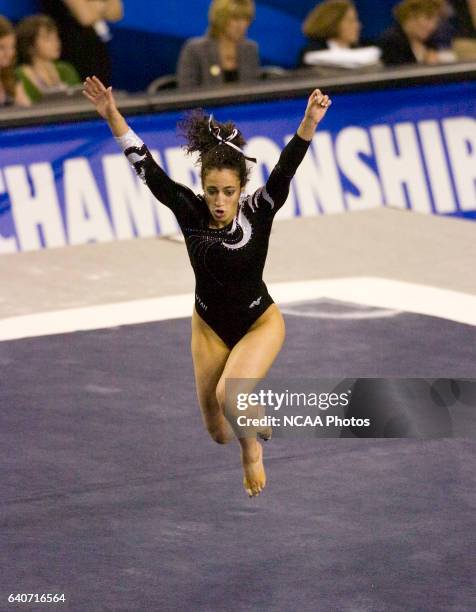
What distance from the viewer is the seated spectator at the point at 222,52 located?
951 cm

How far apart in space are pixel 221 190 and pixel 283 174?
22 cm

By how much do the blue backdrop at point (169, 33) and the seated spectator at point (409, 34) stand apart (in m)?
1.84

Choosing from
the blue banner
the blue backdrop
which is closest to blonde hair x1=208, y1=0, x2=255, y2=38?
the blue banner

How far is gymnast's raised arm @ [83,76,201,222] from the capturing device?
4598mm

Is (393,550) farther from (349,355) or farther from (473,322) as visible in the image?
→ (473,322)

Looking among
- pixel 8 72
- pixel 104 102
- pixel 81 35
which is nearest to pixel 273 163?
pixel 81 35

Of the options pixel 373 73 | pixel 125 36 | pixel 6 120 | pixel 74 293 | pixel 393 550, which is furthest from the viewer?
pixel 125 36

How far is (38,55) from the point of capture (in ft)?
30.6

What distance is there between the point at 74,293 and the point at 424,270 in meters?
2.02

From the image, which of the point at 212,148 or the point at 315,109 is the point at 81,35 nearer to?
the point at 212,148

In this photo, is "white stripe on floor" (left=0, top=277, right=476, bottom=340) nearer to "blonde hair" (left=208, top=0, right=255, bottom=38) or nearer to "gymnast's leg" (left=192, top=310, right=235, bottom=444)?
"blonde hair" (left=208, top=0, right=255, bottom=38)

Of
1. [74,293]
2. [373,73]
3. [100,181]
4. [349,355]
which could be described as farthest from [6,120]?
[349,355]

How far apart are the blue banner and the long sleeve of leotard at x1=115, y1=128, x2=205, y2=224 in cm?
428

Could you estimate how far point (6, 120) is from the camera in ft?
28.7
